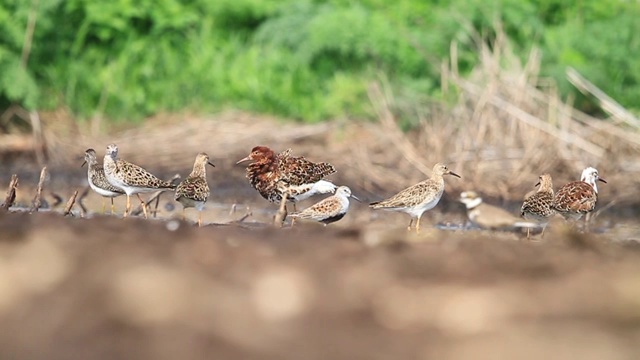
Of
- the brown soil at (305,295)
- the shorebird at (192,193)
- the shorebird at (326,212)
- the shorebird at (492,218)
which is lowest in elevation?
the shorebird at (492,218)

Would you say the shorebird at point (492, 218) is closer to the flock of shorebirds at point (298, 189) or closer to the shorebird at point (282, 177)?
the flock of shorebirds at point (298, 189)

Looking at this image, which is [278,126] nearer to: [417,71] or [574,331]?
[417,71]

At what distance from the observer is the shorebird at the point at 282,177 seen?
981 centimetres

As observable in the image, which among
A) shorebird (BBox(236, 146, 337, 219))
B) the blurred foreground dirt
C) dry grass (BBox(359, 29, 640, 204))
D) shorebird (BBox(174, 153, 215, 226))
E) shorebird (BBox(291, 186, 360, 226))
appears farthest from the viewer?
dry grass (BBox(359, 29, 640, 204))

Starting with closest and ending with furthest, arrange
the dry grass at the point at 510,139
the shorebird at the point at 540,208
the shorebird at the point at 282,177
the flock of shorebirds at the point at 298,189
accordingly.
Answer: the flock of shorebirds at the point at 298,189, the shorebird at the point at 540,208, the shorebird at the point at 282,177, the dry grass at the point at 510,139

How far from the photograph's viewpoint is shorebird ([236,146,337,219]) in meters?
9.81

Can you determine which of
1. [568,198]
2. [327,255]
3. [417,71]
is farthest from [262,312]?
→ [417,71]

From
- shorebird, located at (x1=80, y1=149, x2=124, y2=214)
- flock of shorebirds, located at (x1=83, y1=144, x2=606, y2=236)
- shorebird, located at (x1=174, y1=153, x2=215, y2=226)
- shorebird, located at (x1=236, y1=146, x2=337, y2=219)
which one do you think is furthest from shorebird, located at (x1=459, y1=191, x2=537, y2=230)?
shorebird, located at (x1=80, y1=149, x2=124, y2=214)

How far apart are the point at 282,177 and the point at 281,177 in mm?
11

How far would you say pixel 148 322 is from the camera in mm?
3197

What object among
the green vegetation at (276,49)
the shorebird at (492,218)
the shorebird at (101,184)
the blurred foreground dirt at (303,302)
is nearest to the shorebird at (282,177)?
the shorebird at (101,184)

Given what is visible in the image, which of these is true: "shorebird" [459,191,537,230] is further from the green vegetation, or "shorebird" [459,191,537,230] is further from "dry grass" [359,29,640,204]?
the green vegetation

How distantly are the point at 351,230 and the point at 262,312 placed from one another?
1.29 meters

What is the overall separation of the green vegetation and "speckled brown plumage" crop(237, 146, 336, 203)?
4503mm
